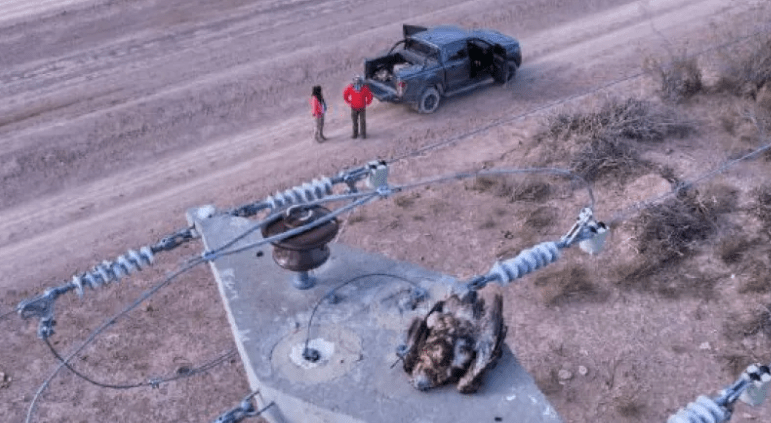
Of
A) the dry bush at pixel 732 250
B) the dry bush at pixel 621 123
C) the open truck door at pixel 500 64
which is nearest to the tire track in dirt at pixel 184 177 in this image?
the open truck door at pixel 500 64

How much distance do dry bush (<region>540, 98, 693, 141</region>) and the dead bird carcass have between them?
31.8 feet

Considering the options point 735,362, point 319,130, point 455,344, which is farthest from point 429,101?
point 455,344

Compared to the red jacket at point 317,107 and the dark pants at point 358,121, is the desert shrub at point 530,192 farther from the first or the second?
the red jacket at point 317,107

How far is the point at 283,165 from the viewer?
15781 mm

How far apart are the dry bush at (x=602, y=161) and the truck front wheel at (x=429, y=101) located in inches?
161

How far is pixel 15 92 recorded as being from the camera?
19.0 m

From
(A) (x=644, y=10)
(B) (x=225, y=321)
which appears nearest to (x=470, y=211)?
(B) (x=225, y=321)

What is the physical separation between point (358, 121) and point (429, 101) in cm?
182

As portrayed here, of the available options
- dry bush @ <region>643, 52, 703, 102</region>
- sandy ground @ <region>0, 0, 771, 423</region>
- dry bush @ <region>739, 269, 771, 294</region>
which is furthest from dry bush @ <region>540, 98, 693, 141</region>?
dry bush @ <region>739, 269, 771, 294</region>

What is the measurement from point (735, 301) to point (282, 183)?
848 centimetres

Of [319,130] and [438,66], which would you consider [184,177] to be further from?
[438,66]

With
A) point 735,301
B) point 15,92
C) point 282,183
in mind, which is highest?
point 15,92

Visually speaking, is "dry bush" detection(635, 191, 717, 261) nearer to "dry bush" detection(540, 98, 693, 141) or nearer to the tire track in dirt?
"dry bush" detection(540, 98, 693, 141)

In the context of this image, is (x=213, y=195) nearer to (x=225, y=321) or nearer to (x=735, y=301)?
(x=225, y=321)
